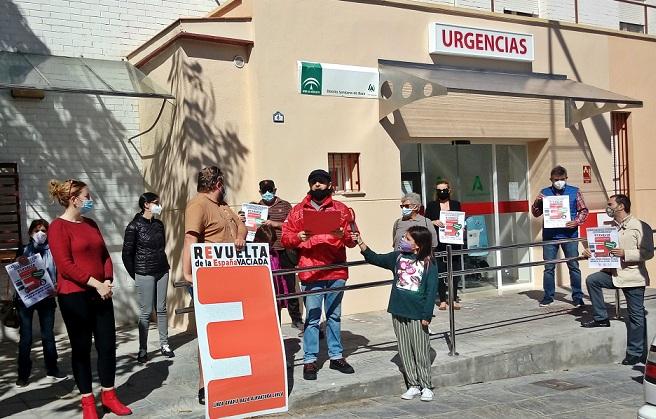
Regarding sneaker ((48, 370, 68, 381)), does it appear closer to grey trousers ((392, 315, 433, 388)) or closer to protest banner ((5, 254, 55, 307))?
protest banner ((5, 254, 55, 307))

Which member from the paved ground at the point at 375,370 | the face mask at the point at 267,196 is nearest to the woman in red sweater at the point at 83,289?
the paved ground at the point at 375,370

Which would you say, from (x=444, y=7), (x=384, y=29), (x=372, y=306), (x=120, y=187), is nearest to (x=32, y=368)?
(x=120, y=187)

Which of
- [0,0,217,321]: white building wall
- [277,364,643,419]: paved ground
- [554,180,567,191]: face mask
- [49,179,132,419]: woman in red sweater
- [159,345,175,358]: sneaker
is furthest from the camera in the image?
[554,180,567,191]: face mask

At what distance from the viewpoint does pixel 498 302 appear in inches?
426

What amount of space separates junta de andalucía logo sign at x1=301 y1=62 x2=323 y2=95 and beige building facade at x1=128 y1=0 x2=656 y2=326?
0.09 meters

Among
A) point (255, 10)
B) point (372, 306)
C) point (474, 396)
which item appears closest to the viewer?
point (474, 396)

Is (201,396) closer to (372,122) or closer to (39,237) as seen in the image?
(39,237)

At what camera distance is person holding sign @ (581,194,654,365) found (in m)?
7.85

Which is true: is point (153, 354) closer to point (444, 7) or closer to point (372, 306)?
point (372, 306)

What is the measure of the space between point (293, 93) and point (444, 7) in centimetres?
312

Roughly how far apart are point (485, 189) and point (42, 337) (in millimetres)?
7668

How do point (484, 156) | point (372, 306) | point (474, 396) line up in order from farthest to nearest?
point (484, 156) < point (372, 306) < point (474, 396)

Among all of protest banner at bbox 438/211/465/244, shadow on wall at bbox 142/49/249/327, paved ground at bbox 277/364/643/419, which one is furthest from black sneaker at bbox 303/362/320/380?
protest banner at bbox 438/211/465/244

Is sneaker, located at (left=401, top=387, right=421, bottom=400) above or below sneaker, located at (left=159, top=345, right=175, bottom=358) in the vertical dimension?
below
